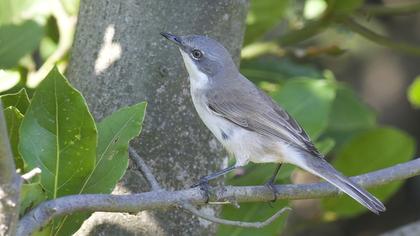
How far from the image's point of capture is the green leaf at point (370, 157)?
16.3ft

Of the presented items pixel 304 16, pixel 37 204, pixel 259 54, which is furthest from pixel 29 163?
pixel 304 16

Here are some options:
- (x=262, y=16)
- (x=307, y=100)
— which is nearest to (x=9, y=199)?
(x=307, y=100)

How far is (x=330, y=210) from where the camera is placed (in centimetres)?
500

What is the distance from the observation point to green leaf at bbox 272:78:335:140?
4.33 meters

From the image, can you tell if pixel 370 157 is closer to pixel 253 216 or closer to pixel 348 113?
pixel 348 113

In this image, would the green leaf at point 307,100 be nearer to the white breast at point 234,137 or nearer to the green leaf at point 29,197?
the white breast at point 234,137

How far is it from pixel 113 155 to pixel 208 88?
3.94 ft

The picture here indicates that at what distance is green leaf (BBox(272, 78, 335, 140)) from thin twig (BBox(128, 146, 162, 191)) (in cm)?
125

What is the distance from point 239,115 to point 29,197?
1483 millimetres

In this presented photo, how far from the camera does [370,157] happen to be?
5000 millimetres

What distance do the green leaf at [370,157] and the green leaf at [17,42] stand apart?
1957mm

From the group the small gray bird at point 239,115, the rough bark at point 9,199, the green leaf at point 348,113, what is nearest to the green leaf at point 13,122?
the rough bark at point 9,199

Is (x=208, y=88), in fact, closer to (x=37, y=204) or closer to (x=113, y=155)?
(x=113, y=155)

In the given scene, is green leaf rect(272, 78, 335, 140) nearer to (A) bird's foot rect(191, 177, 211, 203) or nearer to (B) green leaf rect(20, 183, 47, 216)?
(A) bird's foot rect(191, 177, 211, 203)
